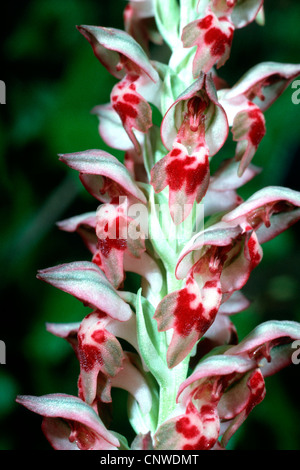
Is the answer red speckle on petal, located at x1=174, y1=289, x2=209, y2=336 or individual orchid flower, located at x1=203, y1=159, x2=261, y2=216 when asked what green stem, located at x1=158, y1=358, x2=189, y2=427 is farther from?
individual orchid flower, located at x1=203, y1=159, x2=261, y2=216

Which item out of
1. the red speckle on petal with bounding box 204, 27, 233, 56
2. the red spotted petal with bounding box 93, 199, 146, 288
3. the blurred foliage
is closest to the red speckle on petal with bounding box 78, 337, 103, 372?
the red spotted petal with bounding box 93, 199, 146, 288

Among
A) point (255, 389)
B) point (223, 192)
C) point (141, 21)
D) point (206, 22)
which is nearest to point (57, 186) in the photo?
point (141, 21)

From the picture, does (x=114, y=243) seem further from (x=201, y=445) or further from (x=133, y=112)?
(x=201, y=445)

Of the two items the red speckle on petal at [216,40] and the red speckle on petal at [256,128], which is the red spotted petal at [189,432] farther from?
the red speckle on petal at [216,40]

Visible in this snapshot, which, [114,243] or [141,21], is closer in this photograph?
[114,243]

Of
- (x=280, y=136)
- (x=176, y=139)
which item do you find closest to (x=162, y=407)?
(x=176, y=139)
